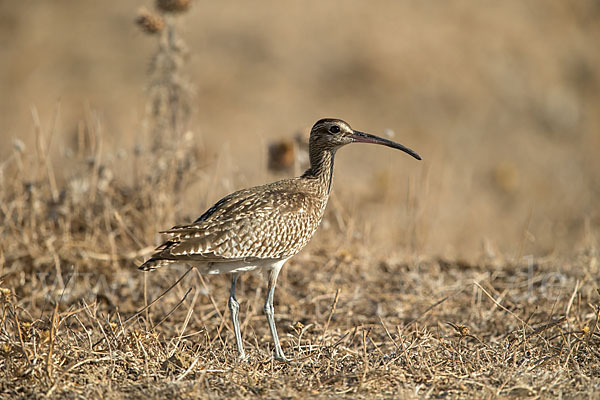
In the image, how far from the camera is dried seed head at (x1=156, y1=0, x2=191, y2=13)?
6238 millimetres

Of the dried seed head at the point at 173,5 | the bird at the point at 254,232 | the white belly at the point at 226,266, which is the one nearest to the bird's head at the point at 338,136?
the bird at the point at 254,232

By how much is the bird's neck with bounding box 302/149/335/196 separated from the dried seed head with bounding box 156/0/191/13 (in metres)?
2.06

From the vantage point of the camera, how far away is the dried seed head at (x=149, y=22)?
6344 mm

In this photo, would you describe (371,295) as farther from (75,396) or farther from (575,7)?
(575,7)

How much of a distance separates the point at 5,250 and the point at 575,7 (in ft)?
57.9

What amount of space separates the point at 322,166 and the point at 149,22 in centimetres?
237

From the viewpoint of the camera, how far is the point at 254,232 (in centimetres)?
464

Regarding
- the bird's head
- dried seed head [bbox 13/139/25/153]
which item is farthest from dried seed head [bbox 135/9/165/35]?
the bird's head

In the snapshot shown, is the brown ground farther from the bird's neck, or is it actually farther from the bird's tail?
the bird's neck

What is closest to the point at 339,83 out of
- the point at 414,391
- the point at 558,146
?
the point at 558,146

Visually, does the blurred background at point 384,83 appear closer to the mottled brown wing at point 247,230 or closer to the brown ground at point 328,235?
the brown ground at point 328,235

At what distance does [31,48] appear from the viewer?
18.2m

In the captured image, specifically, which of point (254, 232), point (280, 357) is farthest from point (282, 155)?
point (280, 357)

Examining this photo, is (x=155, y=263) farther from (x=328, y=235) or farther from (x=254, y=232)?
(x=328, y=235)
